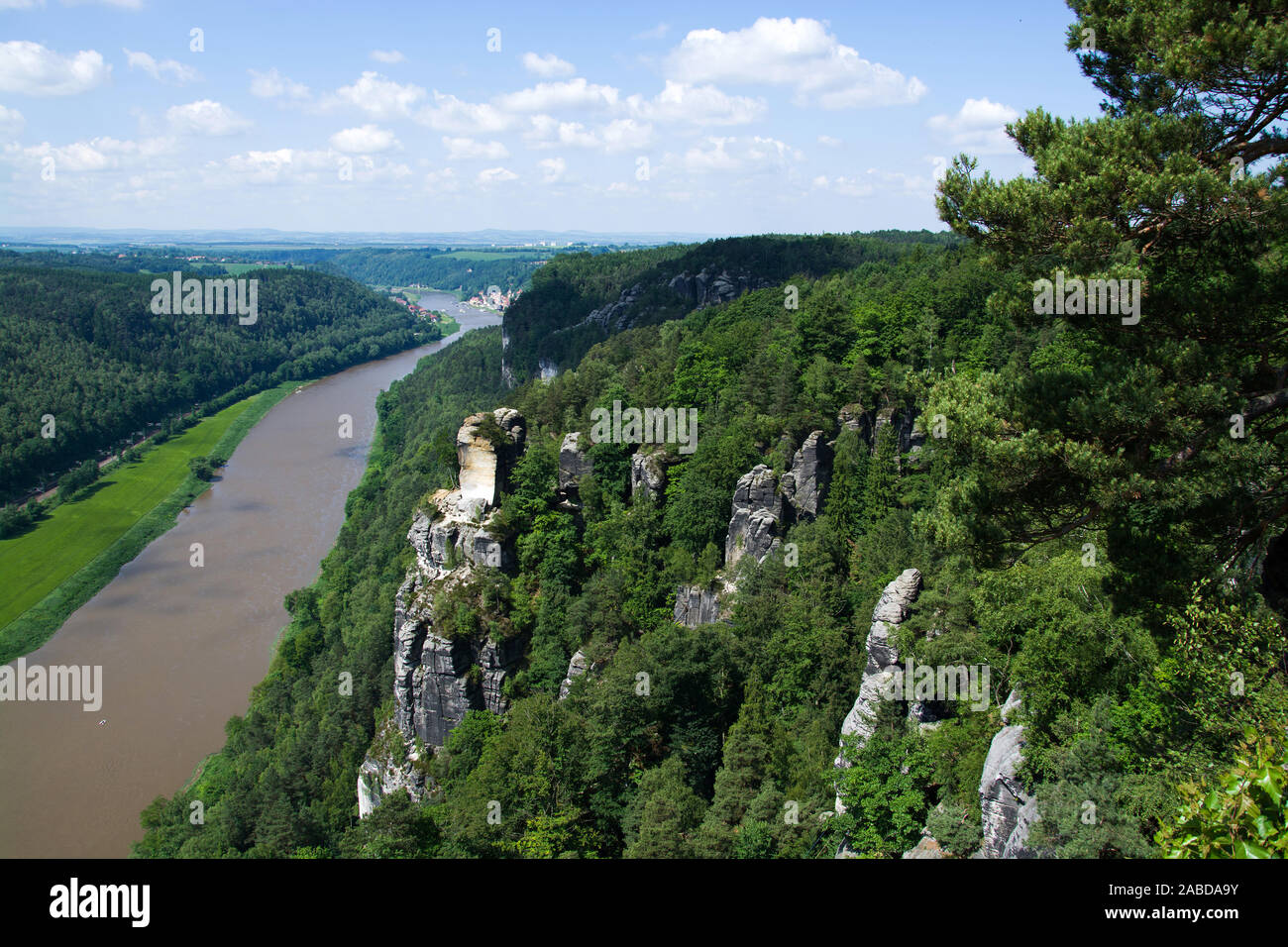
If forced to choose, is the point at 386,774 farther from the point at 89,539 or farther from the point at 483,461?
the point at 89,539

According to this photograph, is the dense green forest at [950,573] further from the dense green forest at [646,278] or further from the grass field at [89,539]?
the dense green forest at [646,278]

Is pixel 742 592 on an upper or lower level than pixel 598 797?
upper

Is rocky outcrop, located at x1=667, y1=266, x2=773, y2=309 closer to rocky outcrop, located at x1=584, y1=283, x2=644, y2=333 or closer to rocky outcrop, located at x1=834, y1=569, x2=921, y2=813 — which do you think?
rocky outcrop, located at x1=584, y1=283, x2=644, y2=333

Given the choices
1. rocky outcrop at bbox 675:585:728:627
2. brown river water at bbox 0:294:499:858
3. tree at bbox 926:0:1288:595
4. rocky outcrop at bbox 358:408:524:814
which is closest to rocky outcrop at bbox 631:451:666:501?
rocky outcrop at bbox 675:585:728:627

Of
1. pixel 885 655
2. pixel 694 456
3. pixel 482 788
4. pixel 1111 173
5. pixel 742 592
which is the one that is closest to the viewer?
pixel 1111 173

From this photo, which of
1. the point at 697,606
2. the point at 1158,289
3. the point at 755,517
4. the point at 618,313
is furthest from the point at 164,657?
the point at 618,313

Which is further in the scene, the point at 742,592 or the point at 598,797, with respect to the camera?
the point at 742,592

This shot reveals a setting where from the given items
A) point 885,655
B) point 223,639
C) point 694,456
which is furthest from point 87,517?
point 885,655
